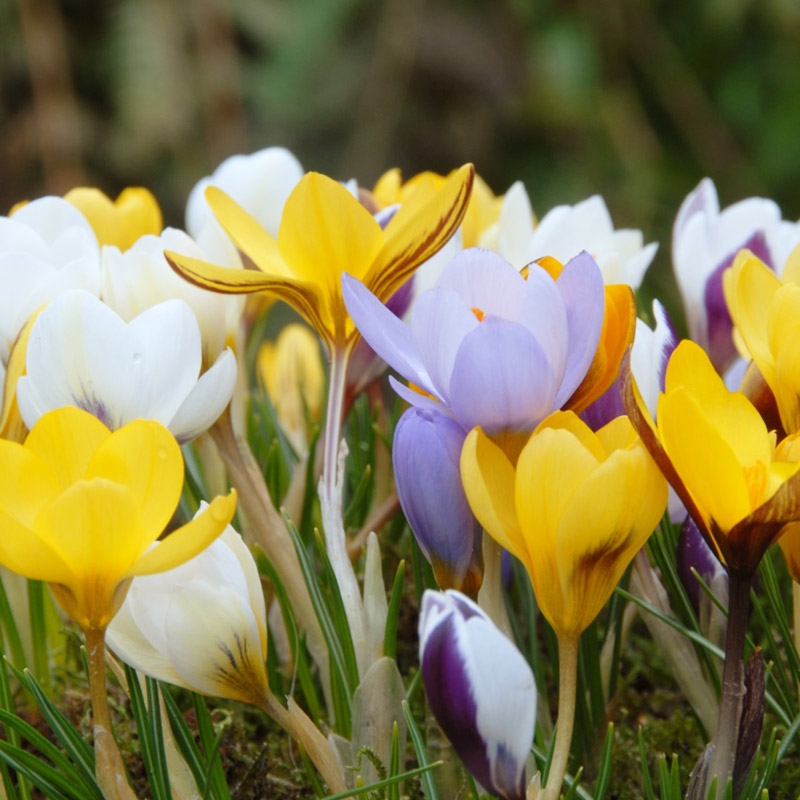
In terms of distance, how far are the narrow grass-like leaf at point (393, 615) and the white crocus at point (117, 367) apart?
0.09 m

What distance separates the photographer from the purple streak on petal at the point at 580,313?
35 centimetres

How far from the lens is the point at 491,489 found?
34 cm

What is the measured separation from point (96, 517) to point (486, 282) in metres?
0.15

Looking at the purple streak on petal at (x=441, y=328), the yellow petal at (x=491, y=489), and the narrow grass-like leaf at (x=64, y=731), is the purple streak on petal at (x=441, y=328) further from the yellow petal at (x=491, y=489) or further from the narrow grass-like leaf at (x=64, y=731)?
the narrow grass-like leaf at (x=64, y=731)

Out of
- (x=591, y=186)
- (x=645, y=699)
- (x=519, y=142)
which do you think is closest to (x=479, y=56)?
(x=519, y=142)

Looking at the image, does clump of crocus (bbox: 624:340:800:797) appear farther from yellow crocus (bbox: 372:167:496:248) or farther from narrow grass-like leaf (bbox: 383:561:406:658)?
yellow crocus (bbox: 372:167:496:248)

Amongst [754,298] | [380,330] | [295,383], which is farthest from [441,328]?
[295,383]

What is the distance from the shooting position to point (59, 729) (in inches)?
14.3

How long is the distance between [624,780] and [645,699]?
9 centimetres

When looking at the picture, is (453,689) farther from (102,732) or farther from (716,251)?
(716,251)

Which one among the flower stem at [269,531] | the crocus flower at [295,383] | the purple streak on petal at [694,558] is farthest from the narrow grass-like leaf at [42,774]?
the crocus flower at [295,383]

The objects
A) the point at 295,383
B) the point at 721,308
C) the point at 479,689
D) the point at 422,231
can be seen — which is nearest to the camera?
the point at 479,689

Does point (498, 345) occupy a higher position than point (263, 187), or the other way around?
point (263, 187)

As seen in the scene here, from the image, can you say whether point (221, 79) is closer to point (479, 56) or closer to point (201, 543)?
point (479, 56)
